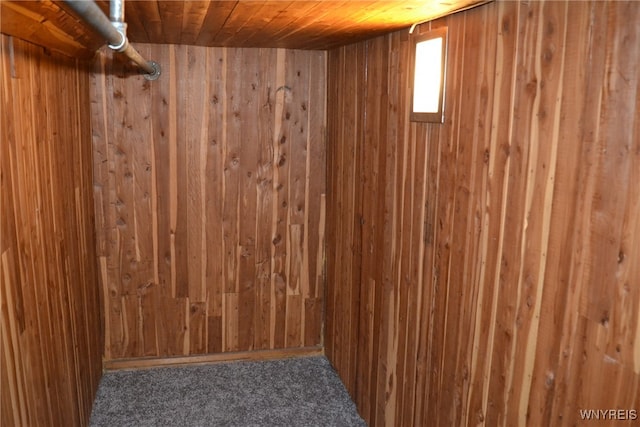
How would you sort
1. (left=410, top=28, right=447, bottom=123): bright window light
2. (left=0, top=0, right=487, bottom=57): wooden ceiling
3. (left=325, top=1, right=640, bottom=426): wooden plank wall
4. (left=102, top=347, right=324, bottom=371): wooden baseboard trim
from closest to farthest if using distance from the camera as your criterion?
(left=325, top=1, right=640, bottom=426): wooden plank wall, (left=0, top=0, right=487, bottom=57): wooden ceiling, (left=410, top=28, right=447, bottom=123): bright window light, (left=102, top=347, right=324, bottom=371): wooden baseboard trim

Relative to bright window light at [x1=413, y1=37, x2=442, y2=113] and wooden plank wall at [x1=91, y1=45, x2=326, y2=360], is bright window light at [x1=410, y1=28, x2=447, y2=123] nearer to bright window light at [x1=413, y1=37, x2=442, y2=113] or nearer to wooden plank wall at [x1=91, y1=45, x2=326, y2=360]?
bright window light at [x1=413, y1=37, x2=442, y2=113]

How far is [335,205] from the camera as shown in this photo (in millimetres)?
3494

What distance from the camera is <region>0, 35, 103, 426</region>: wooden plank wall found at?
176 cm

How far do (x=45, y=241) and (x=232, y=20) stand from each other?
115 centimetres

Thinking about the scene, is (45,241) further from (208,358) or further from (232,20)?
(208,358)

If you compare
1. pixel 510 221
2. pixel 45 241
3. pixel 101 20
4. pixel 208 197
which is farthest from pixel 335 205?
pixel 101 20

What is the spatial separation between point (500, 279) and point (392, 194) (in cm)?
93

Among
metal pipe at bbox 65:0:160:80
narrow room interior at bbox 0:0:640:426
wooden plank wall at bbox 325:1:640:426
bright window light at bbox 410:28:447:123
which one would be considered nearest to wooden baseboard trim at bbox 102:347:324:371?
narrow room interior at bbox 0:0:640:426

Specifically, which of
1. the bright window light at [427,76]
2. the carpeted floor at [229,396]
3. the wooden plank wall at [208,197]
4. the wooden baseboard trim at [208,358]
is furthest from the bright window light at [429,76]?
the wooden baseboard trim at [208,358]

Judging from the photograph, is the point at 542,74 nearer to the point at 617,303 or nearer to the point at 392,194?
the point at 617,303

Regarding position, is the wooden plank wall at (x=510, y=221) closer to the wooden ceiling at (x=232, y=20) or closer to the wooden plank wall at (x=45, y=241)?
the wooden ceiling at (x=232, y=20)

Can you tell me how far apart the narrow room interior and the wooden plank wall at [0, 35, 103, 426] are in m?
0.01

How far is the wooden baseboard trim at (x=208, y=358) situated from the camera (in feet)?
11.9

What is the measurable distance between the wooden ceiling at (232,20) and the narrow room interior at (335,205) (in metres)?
0.02
